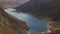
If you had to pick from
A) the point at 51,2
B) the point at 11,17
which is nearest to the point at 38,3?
the point at 51,2

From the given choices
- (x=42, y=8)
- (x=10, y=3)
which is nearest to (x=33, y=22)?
(x=42, y=8)

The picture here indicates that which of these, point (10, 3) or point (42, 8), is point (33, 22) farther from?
point (10, 3)

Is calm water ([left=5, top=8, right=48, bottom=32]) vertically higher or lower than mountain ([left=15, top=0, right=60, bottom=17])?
lower

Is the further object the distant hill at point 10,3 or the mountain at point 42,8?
the distant hill at point 10,3

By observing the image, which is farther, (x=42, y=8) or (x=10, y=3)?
(x=10, y=3)

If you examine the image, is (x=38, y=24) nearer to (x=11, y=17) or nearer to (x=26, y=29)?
(x=26, y=29)

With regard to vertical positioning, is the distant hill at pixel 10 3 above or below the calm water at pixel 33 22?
above

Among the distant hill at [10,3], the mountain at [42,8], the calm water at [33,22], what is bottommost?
the calm water at [33,22]

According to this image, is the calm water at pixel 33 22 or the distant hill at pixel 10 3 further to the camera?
the distant hill at pixel 10 3

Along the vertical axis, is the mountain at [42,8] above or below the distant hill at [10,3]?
below

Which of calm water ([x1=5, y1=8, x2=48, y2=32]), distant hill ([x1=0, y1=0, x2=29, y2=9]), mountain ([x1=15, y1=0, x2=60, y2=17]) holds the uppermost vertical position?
distant hill ([x1=0, y1=0, x2=29, y2=9])

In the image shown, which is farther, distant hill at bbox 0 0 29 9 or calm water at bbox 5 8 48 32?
distant hill at bbox 0 0 29 9
